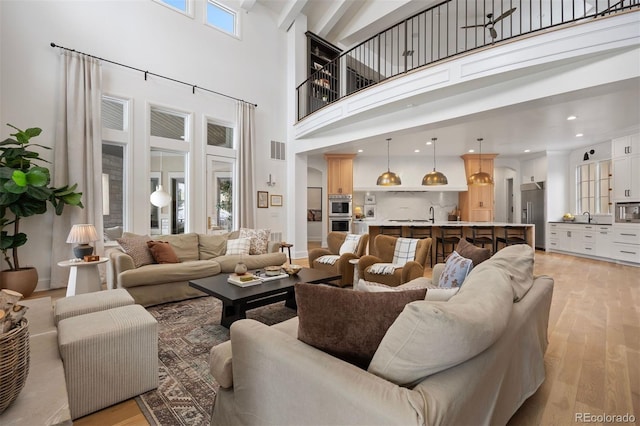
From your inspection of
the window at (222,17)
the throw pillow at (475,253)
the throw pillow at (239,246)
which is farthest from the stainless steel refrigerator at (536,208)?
the window at (222,17)

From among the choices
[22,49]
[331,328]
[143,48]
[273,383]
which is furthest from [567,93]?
[22,49]

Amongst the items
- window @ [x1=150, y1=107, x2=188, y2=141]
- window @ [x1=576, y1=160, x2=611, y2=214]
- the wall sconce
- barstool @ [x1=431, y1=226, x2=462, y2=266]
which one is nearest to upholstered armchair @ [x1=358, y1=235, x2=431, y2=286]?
barstool @ [x1=431, y1=226, x2=462, y2=266]

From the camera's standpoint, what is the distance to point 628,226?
20.5ft

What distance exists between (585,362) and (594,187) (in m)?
7.60

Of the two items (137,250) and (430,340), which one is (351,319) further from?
(137,250)

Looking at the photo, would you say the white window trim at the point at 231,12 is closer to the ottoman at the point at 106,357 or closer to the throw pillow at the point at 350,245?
the throw pillow at the point at 350,245

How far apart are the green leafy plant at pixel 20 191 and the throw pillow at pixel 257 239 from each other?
2.42m

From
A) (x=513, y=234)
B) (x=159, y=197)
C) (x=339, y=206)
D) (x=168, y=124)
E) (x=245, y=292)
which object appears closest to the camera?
(x=245, y=292)

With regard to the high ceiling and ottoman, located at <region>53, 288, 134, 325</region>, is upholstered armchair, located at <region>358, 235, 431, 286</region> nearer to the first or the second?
the high ceiling

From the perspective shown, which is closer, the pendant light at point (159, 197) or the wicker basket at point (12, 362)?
the wicker basket at point (12, 362)

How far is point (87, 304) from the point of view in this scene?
86.8 inches

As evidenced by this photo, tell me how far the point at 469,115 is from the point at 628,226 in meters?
4.93

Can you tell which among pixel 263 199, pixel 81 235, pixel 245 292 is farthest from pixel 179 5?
pixel 245 292

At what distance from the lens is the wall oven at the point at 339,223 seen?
8469 millimetres
